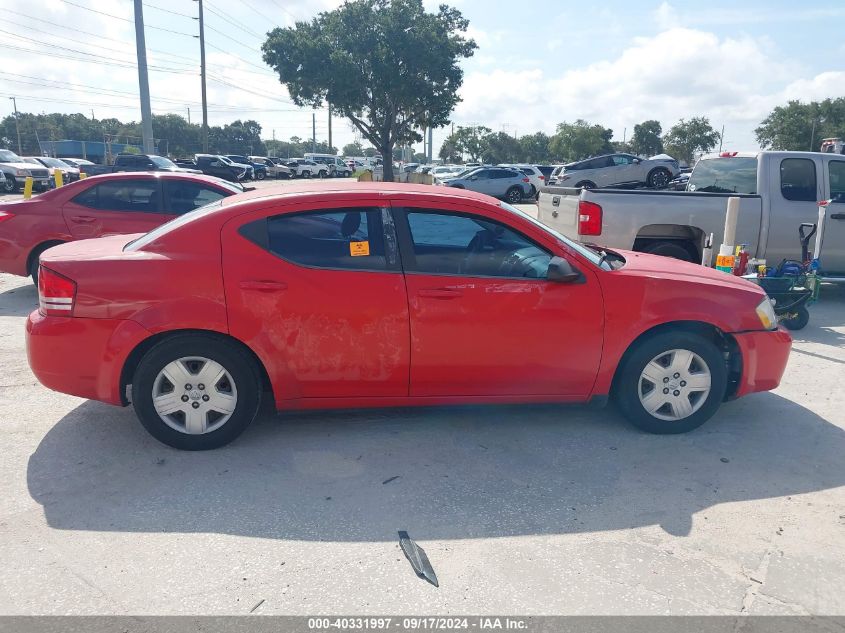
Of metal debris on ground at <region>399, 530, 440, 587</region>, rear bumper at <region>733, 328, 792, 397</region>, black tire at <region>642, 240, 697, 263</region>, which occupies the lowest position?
metal debris on ground at <region>399, 530, 440, 587</region>

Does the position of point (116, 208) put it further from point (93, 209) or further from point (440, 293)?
point (440, 293)

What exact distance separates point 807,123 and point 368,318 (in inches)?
2903

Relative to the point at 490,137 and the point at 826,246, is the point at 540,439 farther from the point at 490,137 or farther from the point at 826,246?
the point at 490,137

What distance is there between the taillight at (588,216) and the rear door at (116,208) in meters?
5.18

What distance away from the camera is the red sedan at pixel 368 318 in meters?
3.89

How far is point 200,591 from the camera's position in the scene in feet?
9.18

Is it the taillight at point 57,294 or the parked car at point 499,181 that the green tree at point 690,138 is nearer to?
the parked car at point 499,181

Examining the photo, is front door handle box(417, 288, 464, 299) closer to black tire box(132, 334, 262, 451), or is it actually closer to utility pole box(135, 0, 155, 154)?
black tire box(132, 334, 262, 451)

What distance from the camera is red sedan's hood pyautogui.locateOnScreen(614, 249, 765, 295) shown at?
4.36 meters

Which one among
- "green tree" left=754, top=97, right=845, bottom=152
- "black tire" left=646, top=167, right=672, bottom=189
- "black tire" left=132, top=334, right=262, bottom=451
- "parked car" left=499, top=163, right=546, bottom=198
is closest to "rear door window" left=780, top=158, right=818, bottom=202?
"black tire" left=132, top=334, right=262, bottom=451

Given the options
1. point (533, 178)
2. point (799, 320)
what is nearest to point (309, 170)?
point (533, 178)

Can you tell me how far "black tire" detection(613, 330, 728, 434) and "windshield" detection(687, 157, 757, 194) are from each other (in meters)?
4.91

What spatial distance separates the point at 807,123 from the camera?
211 ft

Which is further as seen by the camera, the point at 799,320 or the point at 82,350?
the point at 799,320
